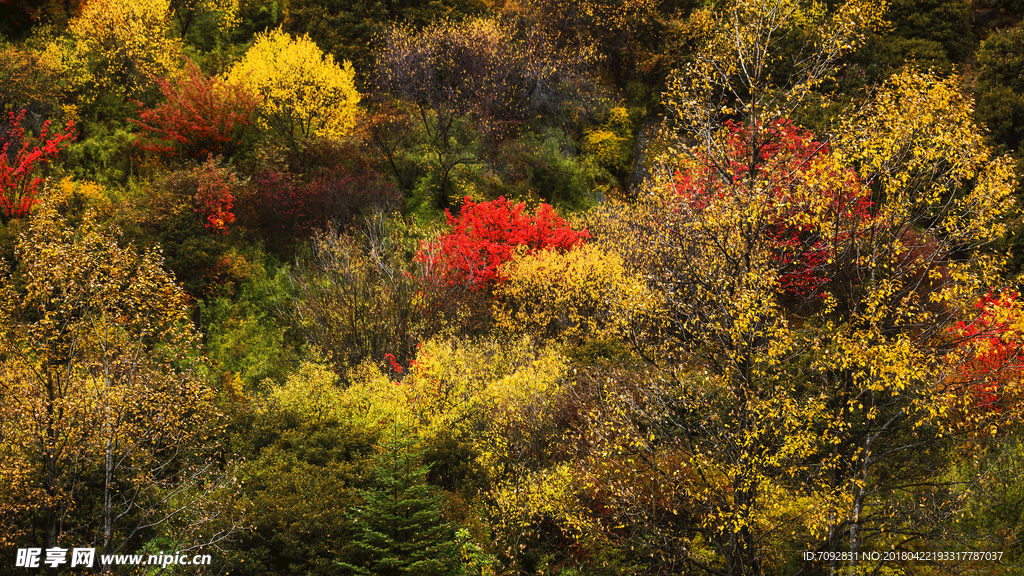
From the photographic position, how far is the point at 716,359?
10.4m

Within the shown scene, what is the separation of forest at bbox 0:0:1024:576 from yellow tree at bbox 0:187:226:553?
0.09 metres

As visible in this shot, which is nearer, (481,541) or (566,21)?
(481,541)

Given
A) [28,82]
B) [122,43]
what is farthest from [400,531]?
[122,43]

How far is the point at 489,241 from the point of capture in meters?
23.6

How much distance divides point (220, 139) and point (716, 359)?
83.2 feet

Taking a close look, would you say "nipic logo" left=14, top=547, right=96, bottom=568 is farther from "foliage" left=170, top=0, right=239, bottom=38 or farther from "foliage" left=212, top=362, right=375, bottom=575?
"foliage" left=170, top=0, right=239, bottom=38

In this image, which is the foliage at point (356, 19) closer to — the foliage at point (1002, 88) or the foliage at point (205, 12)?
the foliage at point (205, 12)

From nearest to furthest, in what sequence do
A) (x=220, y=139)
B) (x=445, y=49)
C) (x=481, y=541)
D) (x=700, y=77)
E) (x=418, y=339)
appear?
(x=700, y=77) < (x=481, y=541) < (x=418, y=339) < (x=220, y=139) < (x=445, y=49)

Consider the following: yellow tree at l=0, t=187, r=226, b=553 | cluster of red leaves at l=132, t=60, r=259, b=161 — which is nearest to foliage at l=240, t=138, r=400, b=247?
cluster of red leaves at l=132, t=60, r=259, b=161

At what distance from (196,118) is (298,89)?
4903mm

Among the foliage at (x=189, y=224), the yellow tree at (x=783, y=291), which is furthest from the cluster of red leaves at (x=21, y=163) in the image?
the yellow tree at (x=783, y=291)

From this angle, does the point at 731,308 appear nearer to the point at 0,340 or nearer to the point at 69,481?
the point at 69,481

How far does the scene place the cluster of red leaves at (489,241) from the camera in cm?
2275

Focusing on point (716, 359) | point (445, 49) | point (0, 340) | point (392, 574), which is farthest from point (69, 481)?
point (445, 49)
